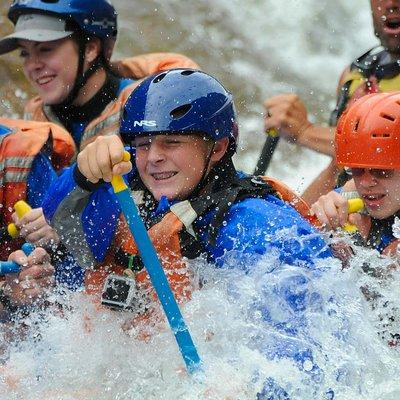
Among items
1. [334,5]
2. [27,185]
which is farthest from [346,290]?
[334,5]

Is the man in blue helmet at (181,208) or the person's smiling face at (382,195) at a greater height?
the man in blue helmet at (181,208)

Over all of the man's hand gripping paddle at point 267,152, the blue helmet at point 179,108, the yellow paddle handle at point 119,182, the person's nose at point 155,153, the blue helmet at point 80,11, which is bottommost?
the man's hand gripping paddle at point 267,152

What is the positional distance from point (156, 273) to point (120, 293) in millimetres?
454

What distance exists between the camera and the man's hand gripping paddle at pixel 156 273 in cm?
330

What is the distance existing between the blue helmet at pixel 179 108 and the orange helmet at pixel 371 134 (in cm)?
61

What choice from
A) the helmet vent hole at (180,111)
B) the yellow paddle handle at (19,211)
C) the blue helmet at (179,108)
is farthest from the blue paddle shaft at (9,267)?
the helmet vent hole at (180,111)

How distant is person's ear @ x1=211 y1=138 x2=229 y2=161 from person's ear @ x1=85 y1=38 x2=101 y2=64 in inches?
73.5

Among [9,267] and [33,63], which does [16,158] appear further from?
[33,63]

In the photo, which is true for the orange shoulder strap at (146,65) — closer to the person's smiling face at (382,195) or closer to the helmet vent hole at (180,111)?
the person's smiling face at (382,195)

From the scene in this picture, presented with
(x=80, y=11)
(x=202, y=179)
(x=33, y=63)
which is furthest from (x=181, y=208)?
(x=80, y=11)

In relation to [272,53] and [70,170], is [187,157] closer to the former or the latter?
[70,170]

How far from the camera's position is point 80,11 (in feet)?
18.9

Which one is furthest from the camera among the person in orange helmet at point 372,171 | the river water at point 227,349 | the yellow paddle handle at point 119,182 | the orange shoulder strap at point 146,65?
the orange shoulder strap at point 146,65

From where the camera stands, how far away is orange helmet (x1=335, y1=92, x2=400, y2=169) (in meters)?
4.38
